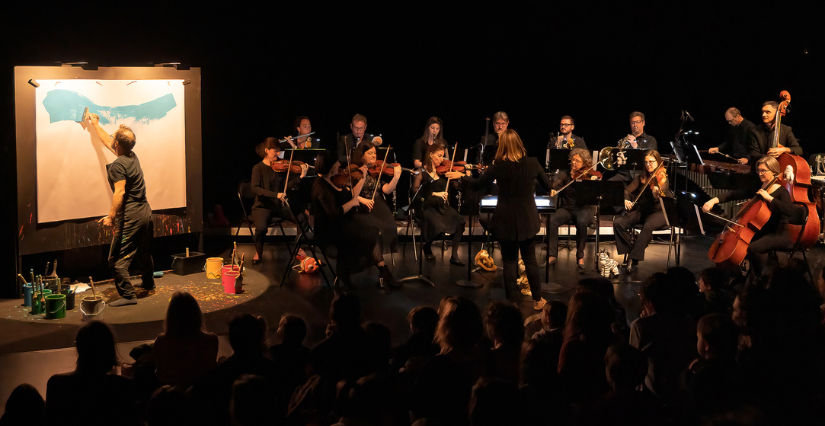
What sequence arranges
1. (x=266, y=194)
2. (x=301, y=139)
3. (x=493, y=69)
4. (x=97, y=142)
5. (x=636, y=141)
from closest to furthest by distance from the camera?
(x=97, y=142) → (x=266, y=194) → (x=636, y=141) → (x=301, y=139) → (x=493, y=69)

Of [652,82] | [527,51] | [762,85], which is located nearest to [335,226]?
[527,51]

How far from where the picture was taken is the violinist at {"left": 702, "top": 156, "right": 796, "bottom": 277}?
6.44m

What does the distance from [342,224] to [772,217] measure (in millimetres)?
3916

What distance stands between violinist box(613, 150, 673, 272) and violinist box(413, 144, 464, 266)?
5.63ft

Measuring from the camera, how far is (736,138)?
9164 mm

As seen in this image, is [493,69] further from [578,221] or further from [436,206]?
[578,221]

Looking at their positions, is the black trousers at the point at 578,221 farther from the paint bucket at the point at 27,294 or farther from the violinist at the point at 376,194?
the paint bucket at the point at 27,294

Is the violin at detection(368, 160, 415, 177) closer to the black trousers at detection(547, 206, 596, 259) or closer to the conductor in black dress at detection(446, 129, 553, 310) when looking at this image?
the conductor in black dress at detection(446, 129, 553, 310)

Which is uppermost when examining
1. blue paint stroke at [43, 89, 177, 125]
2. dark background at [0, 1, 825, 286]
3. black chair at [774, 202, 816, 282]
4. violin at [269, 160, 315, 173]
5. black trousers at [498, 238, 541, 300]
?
dark background at [0, 1, 825, 286]

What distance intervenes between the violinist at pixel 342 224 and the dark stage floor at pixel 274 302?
32 cm

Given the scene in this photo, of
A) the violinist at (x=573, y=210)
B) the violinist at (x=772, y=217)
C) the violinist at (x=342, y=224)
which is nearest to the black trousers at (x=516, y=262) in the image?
the violinist at (x=342, y=224)

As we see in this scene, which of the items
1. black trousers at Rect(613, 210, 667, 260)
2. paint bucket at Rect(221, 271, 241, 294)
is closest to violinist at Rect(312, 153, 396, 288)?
paint bucket at Rect(221, 271, 241, 294)

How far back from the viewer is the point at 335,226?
6.54 metres

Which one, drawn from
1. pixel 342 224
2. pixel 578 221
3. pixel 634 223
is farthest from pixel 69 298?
pixel 634 223
